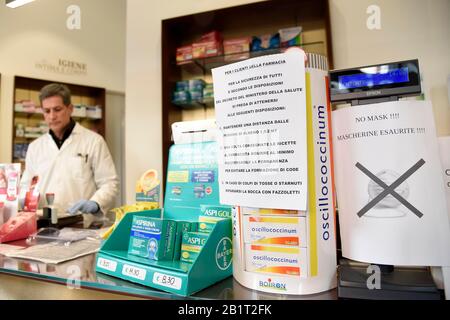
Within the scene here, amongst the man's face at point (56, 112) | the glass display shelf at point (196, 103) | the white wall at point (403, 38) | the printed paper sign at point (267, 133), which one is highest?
the white wall at point (403, 38)

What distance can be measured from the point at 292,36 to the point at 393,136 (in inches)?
77.8

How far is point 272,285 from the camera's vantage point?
60 centimetres

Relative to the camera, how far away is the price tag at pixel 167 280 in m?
0.59

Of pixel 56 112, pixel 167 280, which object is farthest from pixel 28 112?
pixel 167 280

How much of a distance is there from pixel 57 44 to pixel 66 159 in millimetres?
1999

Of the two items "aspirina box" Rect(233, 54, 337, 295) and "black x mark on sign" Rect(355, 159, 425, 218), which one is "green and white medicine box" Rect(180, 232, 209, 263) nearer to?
"aspirina box" Rect(233, 54, 337, 295)

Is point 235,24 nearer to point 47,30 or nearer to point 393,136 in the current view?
point 393,136

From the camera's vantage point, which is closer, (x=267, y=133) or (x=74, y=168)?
(x=267, y=133)

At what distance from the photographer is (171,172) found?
34.4 inches

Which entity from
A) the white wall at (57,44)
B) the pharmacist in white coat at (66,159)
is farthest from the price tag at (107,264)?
the white wall at (57,44)

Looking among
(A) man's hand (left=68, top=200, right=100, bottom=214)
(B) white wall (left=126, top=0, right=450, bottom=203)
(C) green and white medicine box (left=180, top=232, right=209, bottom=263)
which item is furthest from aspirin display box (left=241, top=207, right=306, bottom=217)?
(B) white wall (left=126, top=0, right=450, bottom=203)

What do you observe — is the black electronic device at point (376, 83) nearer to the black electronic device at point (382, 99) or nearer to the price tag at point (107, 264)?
the black electronic device at point (382, 99)

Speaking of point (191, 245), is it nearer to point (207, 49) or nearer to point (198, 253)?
point (198, 253)

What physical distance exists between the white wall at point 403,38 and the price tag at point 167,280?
2.04m
